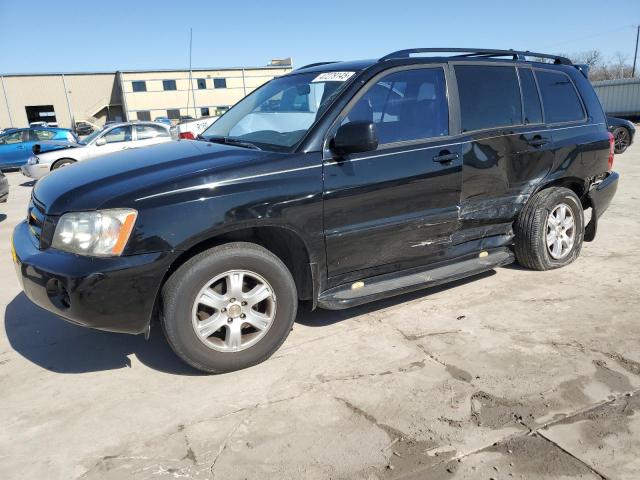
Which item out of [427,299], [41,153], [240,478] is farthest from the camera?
[41,153]

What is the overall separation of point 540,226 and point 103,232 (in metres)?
3.64

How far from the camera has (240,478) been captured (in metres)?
2.35

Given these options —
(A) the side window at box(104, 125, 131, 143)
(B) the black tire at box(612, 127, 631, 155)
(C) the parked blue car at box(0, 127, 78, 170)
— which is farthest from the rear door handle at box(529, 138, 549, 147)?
(C) the parked blue car at box(0, 127, 78, 170)

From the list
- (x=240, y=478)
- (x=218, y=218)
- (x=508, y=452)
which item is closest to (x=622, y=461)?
(x=508, y=452)

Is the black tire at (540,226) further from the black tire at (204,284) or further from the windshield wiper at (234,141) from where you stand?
the windshield wiper at (234,141)

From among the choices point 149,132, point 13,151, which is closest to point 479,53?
point 149,132

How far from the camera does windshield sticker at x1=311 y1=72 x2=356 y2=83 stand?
3.71 metres

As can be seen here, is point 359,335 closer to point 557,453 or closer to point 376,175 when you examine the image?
point 376,175

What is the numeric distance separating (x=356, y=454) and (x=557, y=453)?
955mm

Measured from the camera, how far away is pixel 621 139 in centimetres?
1459

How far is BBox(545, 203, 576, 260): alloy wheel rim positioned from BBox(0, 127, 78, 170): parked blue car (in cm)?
1642

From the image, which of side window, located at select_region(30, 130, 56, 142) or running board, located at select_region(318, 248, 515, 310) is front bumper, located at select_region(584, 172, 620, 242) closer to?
running board, located at select_region(318, 248, 515, 310)

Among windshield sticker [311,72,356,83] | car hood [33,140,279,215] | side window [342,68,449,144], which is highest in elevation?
→ windshield sticker [311,72,356,83]

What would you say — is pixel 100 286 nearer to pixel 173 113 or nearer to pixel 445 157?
pixel 445 157
